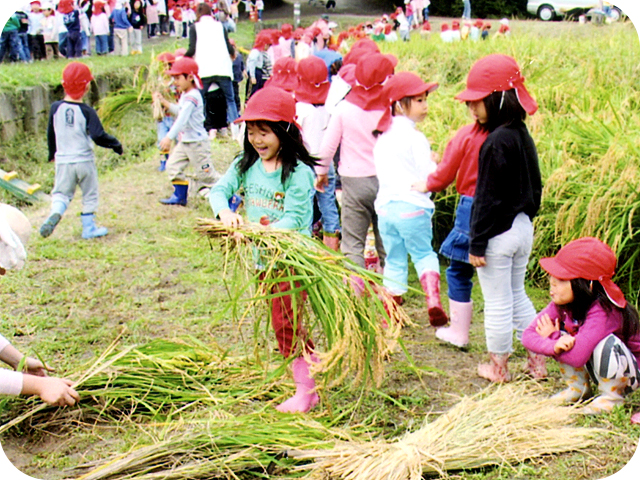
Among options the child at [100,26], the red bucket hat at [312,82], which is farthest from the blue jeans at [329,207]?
the child at [100,26]

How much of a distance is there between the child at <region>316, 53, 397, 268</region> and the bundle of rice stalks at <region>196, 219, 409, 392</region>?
5.59ft

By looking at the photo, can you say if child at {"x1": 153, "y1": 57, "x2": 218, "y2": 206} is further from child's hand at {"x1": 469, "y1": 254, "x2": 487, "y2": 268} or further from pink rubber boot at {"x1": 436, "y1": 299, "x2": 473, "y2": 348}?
child's hand at {"x1": 469, "y1": 254, "x2": 487, "y2": 268}

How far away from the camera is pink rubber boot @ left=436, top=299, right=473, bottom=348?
14.2ft

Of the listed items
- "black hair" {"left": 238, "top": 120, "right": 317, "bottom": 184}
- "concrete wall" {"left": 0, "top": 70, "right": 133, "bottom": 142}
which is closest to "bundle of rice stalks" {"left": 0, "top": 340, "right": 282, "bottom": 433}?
"black hair" {"left": 238, "top": 120, "right": 317, "bottom": 184}

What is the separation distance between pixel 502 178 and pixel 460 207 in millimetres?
480

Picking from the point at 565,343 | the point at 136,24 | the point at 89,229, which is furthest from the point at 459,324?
A: the point at 136,24

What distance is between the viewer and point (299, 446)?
10.1ft

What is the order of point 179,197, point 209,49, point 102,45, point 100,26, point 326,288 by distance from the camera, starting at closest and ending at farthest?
point 326,288 < point 179,197 < point 209,49 < point 100,26 < point 102,45

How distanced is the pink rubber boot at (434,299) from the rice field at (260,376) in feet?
0.53

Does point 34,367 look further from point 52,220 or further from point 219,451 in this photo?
point 52,220

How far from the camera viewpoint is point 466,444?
9.94 feet

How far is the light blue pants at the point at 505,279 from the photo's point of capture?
12.1ft

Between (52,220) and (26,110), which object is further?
(26,110)

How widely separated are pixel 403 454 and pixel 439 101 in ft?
18.4
